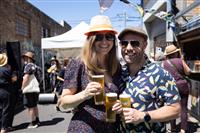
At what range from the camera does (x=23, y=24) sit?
46.1 ft

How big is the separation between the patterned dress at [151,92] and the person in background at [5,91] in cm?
499

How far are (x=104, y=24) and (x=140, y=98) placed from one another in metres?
0.67

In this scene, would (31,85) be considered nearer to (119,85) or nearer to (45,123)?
(45,123)

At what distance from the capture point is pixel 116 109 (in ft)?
7.20

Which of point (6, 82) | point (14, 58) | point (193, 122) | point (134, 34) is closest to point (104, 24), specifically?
point (134, 34)

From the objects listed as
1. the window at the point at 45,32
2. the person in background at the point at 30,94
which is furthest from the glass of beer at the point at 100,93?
the window at the point at 45,32

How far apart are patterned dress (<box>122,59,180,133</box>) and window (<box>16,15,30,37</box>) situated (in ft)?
36.9

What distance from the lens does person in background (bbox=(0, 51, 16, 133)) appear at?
6.91m

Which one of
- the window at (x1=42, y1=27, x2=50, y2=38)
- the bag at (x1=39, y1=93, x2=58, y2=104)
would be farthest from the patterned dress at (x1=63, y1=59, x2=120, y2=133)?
the window at (x1=42, y1=27, x2=50, y2=38)

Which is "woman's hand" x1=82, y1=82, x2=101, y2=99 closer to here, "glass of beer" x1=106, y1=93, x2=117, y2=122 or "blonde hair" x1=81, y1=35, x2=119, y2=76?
"glass of beer" x1=106, y1=93, x2=117, y2=122

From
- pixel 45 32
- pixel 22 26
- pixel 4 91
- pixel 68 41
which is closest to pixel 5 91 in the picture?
pixel 4 91

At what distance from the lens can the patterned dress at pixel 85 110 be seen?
2486mm

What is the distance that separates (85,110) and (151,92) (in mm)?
537

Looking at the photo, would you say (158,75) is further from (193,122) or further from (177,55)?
(193,122)
